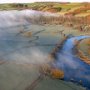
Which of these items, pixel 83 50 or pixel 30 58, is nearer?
pixel 30 58

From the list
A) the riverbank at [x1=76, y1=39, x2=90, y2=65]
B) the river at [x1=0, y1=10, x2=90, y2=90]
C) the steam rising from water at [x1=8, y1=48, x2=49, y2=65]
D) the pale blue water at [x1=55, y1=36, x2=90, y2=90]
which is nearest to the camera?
the river at [x1=0, y1=10, x2=90, y2=90]

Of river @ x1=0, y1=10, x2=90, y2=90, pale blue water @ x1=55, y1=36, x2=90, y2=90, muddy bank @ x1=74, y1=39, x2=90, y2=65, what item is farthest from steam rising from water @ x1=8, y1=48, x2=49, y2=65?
muddy bank @ x1=74, y1=39, x2=90, y2=65

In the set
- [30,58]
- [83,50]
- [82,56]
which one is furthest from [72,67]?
[83,50]

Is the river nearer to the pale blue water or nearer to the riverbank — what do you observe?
the pale blue water

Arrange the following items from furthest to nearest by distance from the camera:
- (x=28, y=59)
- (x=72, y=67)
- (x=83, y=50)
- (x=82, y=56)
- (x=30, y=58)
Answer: (x=83, y=50) → (x=82, y=56) → (x=30, y=58) → (x=28, y=59) → (x=72, y=67)

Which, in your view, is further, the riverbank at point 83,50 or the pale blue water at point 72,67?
the riverbank at point 83,50

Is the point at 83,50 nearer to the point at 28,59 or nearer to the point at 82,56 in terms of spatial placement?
the point at 82,56

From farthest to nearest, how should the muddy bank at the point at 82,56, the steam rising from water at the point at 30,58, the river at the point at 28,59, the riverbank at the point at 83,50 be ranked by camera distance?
the riverbank at the point at 83,50, the muddy bank at the point at 82,56, the steam rising from water at the point at 30,58, the river at the point at 28,59

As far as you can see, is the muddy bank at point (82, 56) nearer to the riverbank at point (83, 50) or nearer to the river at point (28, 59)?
the riverbank at point (83, 50)

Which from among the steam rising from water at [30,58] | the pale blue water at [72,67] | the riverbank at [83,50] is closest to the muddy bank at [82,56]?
the riverbank at [83,50]
